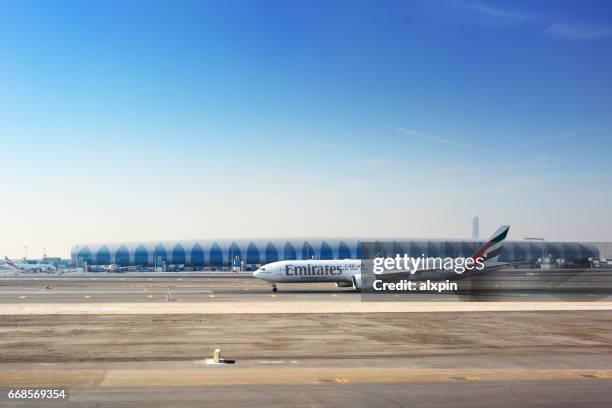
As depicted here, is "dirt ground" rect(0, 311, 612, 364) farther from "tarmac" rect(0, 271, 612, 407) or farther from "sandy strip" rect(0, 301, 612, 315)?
"sandy strip" rect(0, 301, 612, 315)

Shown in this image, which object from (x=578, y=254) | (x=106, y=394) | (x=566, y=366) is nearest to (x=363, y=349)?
(x=566, y=366)

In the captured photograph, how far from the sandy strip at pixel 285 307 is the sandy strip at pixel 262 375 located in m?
26.6

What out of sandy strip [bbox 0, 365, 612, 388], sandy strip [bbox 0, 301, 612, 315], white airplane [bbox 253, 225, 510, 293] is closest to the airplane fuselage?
white airplane [bbox 253, 225, 510, 293]

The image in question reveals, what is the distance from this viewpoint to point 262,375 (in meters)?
23.5

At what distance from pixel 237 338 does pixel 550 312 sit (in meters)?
31.7

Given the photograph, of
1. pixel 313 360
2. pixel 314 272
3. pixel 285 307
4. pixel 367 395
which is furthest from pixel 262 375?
pixel 314 272

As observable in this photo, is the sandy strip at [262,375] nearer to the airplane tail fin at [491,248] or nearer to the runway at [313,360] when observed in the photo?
the runway at [313,360]

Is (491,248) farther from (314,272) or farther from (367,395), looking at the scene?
(367,395)

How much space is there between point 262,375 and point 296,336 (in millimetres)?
12829

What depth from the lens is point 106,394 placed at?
19.8 m

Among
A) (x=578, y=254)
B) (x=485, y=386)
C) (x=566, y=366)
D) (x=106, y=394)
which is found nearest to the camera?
(x=106, y=394)

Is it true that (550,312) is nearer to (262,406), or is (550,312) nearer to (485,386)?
(485,386)

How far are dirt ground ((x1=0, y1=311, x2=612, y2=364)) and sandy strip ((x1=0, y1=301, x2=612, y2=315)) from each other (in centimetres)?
379

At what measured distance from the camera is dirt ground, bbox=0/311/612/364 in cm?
2972
